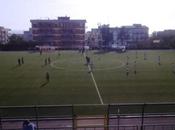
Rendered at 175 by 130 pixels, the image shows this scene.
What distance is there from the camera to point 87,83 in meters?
42.4

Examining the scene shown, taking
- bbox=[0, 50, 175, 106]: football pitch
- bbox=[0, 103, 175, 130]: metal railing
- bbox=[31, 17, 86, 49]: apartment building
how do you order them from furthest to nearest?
bbox=[31, 17, 86, 49]: apartment building → bbox=[0, 50, 175, 106]: football pitch → bbox=[0, 103, 175, 130]: metal railing

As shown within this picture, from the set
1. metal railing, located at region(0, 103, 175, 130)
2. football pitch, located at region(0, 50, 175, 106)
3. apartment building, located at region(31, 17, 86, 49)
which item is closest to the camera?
metal railing, located at region(0, 103, 175, 130)

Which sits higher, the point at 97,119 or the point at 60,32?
the point at 60,32

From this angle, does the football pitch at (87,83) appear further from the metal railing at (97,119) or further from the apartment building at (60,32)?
the apartment building at (60,32)

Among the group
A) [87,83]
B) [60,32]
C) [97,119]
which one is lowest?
[87,83]

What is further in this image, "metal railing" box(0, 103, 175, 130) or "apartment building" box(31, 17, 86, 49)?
"apartment building" box(31, 17, 86, 49)

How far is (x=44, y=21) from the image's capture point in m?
132

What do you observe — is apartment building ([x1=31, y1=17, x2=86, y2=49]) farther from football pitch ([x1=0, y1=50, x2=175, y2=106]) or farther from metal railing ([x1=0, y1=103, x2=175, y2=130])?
metal railing ([x1=0, y1=103, x2=175, y2=130])

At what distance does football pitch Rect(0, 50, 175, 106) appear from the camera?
34562 mm

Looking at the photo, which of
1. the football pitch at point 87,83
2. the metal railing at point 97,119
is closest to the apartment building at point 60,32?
the football pitch at point 87,83

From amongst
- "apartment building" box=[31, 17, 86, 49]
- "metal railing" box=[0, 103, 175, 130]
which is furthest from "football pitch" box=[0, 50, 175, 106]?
"apartment building" box=[31, 17, 86, 49]

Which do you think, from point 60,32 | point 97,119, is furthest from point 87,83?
Result: point 60,32

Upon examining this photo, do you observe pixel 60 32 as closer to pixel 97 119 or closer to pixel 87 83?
pixel 87 83

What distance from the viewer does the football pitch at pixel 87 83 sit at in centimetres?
3456
